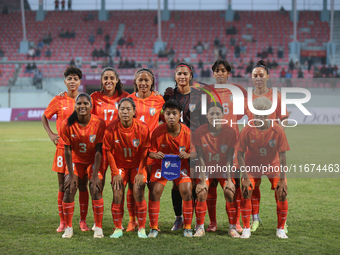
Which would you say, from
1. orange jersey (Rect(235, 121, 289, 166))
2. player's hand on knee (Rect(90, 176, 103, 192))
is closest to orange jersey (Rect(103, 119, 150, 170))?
player's hand on knee (Rect(90, 176, 103, 192))

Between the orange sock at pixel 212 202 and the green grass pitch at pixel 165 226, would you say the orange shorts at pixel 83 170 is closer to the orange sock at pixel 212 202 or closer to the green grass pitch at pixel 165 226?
the green grass pitch at pixel 165 226

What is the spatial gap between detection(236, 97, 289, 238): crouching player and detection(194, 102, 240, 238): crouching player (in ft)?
0.41

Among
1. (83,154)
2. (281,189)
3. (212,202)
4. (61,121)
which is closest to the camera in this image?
(281,189)

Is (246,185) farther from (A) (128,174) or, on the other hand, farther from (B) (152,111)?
(B) (152,111)

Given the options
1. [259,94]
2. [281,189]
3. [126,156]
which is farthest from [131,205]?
[259,94]

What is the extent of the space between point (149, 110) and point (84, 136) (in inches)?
34.6

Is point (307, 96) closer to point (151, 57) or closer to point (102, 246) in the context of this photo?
point (102, 246)

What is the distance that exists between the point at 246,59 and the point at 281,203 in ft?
86.2

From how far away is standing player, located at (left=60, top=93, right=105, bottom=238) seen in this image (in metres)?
4.42

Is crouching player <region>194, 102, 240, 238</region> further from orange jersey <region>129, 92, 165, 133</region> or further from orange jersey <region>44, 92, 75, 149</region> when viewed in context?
orange jersey <region>44, 92, 75, 149</region>

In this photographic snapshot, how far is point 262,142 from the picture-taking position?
14.5 ft

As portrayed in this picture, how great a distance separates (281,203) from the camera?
4.38m

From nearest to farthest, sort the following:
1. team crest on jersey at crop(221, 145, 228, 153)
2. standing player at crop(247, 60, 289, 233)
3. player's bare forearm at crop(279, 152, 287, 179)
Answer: player's bare forearm at crop(279, 152, 287, 179) < team crest on jersey at crop(221, 145, 228, 153) < standing player at crop(247, 60, 289, 233)

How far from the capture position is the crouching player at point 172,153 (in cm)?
440
